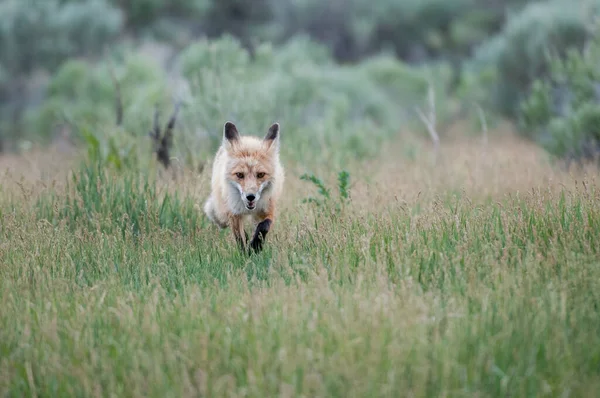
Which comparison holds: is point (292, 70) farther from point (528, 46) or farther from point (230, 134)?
point (230, 134)

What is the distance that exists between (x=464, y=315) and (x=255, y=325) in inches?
48.8

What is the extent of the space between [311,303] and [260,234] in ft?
6.07

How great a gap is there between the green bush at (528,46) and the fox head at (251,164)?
12241mm

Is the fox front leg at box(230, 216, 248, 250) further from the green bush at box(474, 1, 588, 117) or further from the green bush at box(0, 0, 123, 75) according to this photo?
the green bush at box(0, 0, 123, 75)

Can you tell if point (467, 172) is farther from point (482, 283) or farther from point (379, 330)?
point (379, 330)

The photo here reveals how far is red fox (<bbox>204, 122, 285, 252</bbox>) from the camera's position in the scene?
6379 millimetres

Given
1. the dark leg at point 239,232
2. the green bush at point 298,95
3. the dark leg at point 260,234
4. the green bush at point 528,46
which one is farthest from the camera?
the green bush at point 528,46

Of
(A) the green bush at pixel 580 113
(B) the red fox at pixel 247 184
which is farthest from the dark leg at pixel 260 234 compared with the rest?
(A) the green bush at pixel 580 113

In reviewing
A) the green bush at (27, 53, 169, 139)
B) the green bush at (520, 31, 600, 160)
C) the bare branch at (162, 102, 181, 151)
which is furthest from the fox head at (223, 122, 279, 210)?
the green bush at (27, 53, 169, 139)

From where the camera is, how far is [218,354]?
4047 mm

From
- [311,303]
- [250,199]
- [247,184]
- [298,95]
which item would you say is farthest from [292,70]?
[311,303]

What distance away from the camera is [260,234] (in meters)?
6.36

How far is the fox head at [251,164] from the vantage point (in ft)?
20.7

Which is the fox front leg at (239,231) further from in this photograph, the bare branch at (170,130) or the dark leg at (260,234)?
the bare branch at (170,130)
